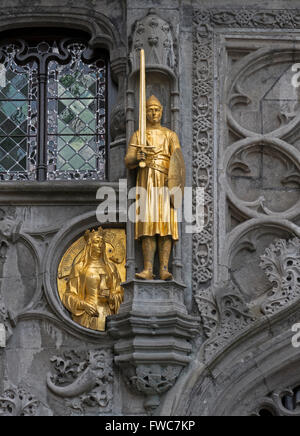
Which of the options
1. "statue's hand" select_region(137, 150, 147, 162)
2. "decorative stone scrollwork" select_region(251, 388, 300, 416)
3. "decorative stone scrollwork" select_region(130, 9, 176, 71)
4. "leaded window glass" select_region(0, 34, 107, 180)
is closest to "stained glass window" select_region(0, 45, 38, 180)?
"leaded window glass" select_region(0, 34, 107, 180)

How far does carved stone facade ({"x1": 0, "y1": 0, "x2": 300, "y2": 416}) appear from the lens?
48.5 feet

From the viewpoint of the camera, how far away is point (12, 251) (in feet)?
50.7

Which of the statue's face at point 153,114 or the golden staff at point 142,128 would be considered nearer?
the golden staff at point 142,128

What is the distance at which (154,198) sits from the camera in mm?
15094

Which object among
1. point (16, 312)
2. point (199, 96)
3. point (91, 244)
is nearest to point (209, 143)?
point (199, 96)

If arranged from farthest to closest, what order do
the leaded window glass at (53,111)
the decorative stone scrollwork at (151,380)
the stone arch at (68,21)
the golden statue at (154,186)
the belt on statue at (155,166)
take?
the stone arch at (68,21) → the leaded window glass at (53,111) → the belt on statue at (155,166) → the golden statue at (154,186) → the decorative stone scrollwork at (151,380)

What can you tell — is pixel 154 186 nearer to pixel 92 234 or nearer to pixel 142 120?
pixel 142 120

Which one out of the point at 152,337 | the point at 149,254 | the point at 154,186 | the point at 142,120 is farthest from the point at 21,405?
the point at 142,120

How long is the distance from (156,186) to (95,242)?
90 cm

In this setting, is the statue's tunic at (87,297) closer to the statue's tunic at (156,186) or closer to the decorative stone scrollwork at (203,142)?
the statue's tunic at (156,186)

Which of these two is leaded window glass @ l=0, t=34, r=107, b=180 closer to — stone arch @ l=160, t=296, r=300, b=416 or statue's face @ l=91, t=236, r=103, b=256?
statue's face @ l=91, t=236, r=103, b=256

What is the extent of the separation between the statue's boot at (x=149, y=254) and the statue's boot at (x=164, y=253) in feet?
0.23

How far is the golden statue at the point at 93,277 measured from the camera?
15.2 metres

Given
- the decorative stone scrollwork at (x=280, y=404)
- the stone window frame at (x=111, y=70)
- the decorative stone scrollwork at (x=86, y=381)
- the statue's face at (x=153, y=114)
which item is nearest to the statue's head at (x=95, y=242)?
the stone window frame at (x=111, y=70)
